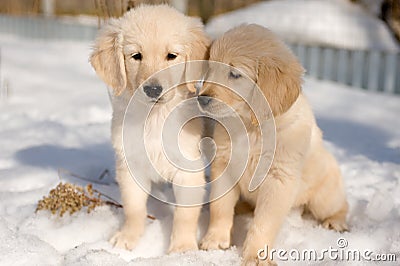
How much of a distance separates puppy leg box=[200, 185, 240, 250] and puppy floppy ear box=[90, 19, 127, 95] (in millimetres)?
730

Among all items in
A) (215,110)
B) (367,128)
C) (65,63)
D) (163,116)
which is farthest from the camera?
(65,63)

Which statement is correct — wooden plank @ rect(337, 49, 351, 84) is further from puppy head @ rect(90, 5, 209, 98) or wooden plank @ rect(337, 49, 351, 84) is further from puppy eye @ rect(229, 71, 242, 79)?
puppy eye @ rect(229, 71, 242, 79)

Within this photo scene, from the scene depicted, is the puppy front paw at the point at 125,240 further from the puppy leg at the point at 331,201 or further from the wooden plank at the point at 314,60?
the wooden plank at the point at 314,60

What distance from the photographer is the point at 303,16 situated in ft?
26.0

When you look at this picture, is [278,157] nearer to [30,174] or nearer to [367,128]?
[30,174]

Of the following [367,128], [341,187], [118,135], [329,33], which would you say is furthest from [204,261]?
[329,33]

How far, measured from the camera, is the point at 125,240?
2.62 metres

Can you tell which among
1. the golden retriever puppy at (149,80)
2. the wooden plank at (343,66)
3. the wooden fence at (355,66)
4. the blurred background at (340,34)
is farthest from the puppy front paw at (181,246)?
the wooden plank at (343,66)

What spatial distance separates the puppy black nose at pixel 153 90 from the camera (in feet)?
7.67

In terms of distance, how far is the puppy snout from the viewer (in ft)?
7.67

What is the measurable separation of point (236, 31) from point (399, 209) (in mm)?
1337

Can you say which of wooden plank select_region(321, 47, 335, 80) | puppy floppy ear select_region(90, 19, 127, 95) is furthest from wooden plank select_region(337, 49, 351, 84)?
puppy floppy ear select_region(90, 19, 127, 95)

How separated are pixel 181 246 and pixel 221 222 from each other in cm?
23

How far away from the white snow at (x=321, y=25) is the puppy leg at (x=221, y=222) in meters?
5.19
